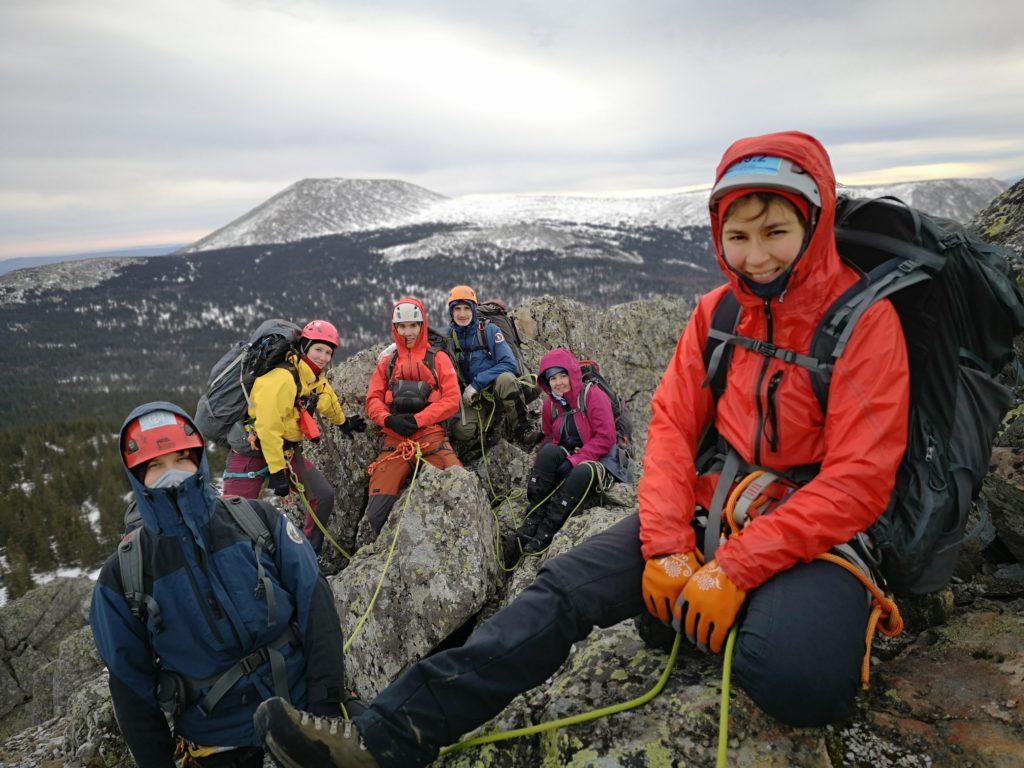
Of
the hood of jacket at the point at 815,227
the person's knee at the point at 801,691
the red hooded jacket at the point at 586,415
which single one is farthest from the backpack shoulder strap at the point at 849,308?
the red hooded jacket at the point at 586,415

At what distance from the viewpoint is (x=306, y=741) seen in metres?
2.81

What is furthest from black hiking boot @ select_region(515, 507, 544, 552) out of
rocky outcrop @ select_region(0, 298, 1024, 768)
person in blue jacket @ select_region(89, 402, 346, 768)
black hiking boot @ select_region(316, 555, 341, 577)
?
person in blue jacket @ select_region(89, 402, 346, 768)

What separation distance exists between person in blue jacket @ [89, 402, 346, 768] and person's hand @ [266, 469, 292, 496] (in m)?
4.58

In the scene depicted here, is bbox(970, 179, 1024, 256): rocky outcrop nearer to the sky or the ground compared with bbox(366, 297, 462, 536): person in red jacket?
nearer to the sky

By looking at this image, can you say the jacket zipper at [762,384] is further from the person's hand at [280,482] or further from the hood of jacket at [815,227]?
the person's hand at [280,482]

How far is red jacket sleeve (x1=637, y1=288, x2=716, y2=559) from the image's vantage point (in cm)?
334

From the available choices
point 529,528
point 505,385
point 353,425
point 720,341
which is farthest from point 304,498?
point 720,341

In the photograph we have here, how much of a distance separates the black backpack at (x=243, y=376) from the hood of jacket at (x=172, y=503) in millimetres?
4552

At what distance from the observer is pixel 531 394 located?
39.0 ft

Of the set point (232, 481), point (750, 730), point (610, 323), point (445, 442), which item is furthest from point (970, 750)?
point (610, 323)

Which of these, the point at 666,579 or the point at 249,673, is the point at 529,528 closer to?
the point at 249,673

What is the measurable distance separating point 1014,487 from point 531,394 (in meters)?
8.60

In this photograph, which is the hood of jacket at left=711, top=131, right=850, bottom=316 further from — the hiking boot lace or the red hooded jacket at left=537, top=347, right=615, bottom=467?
the red hooded jacket at left=537, top=347, right=615, bottom=467

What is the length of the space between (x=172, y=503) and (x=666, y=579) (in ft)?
9.98
